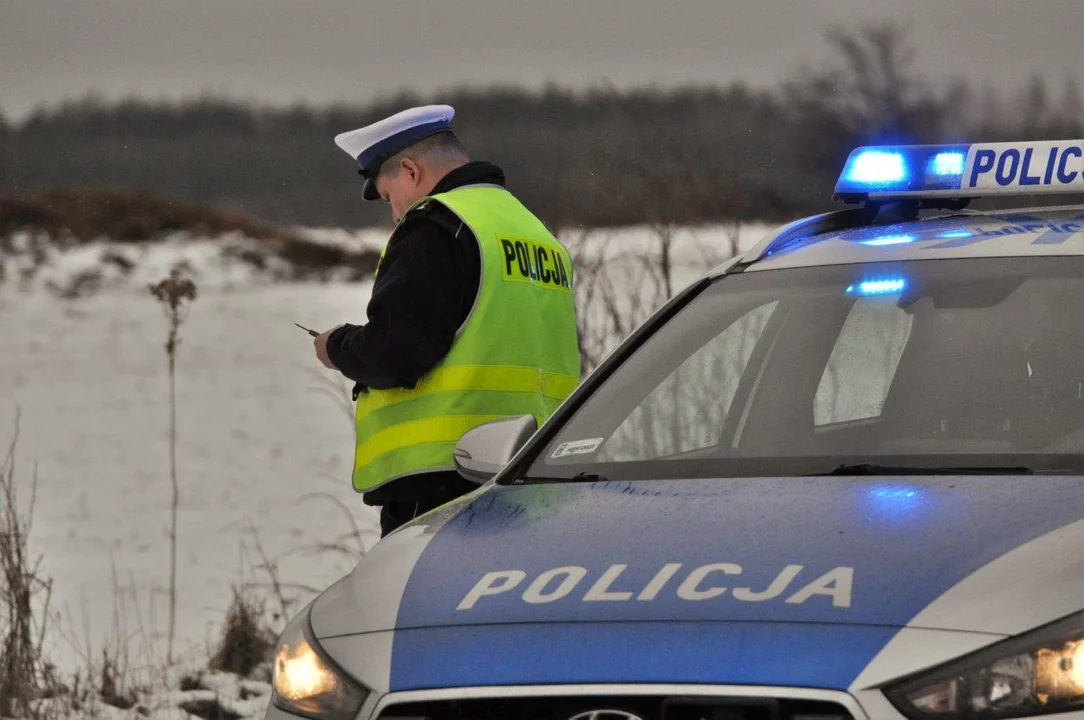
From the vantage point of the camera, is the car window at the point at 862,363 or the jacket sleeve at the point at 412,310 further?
the jacket sleeve at the point at 412,310

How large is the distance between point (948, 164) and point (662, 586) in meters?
1.57

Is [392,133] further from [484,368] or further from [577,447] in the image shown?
[577,447]

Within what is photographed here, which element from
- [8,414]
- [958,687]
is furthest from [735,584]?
[8,414]

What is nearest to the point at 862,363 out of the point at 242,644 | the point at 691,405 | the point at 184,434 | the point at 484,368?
the point at 484,368

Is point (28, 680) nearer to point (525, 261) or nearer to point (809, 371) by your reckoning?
point (525, 261)

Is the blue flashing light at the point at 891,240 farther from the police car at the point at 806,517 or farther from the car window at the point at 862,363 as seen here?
the car window at the point at 862,363

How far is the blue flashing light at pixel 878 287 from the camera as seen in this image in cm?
355

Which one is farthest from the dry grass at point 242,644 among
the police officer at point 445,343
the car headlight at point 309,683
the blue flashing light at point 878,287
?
the car headlight at point 309,683

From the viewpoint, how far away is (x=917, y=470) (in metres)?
3.06

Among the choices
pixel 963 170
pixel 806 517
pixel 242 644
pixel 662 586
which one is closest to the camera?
Answer: pixel 662 586

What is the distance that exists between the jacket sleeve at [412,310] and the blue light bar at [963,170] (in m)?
1.08

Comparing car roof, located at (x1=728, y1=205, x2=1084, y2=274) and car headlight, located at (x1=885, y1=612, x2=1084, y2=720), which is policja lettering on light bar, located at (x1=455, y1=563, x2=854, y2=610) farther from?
car roof, located at (x1=728, y1=205, x2=1084, y2=274)

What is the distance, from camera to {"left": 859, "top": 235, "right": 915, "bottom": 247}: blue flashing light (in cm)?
369

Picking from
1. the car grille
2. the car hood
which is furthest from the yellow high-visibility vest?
the car grille
